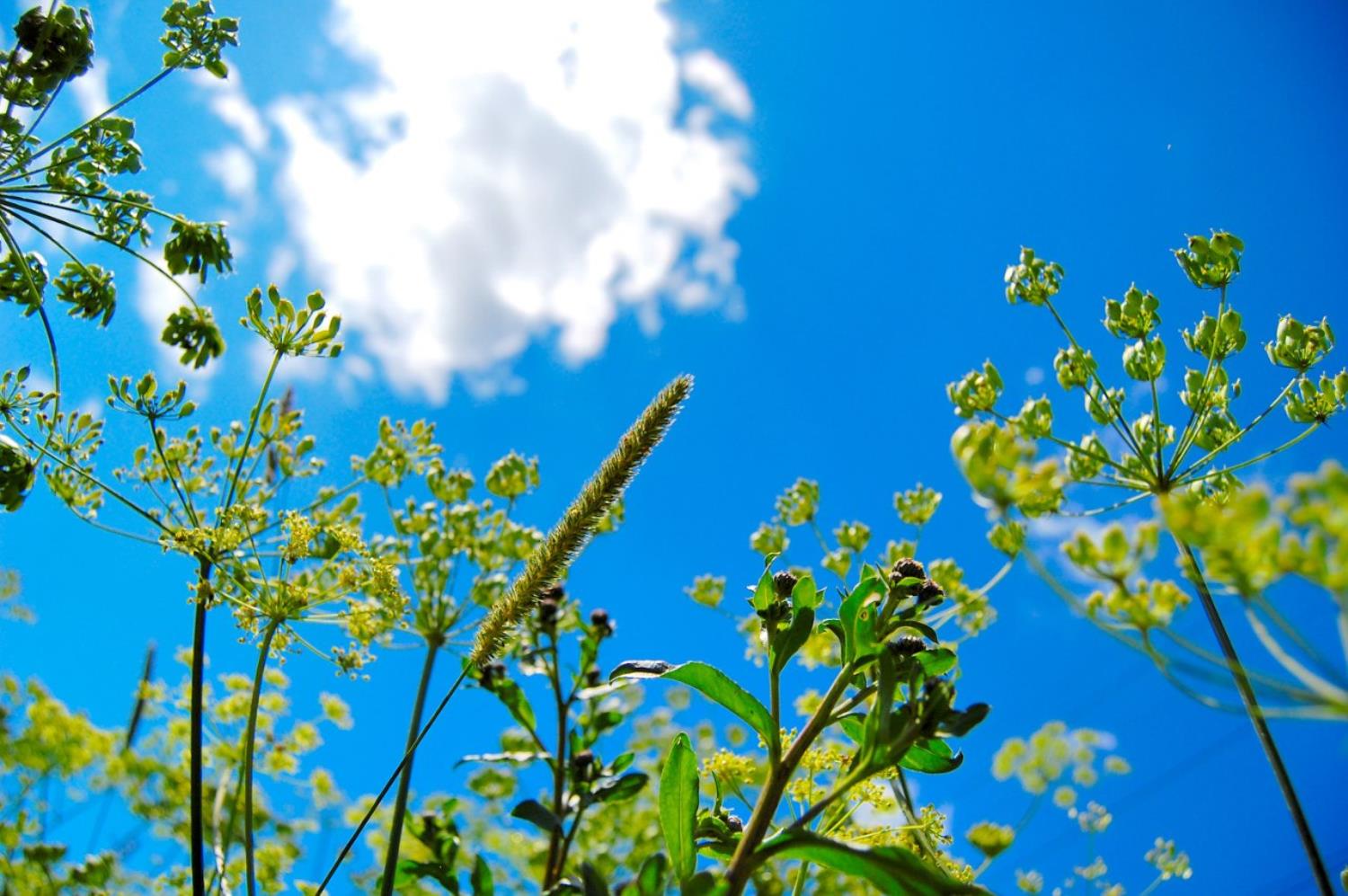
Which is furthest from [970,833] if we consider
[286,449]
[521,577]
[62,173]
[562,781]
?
[62,173]

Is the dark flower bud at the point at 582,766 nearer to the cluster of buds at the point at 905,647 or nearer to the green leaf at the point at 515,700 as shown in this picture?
the green leaf at the point at 515,700

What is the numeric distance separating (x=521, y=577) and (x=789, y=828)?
0.63 meters

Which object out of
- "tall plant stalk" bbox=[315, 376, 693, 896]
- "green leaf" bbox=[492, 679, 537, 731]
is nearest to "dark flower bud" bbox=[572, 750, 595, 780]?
"green leaf" bbox=[492, 679, 537, 731]

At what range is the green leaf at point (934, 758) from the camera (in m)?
1.55

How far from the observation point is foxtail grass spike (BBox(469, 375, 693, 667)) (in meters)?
1.46

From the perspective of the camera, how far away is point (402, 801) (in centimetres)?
226

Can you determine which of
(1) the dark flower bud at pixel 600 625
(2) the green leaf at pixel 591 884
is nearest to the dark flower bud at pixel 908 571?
(2) the green leaf at pixel 591 884

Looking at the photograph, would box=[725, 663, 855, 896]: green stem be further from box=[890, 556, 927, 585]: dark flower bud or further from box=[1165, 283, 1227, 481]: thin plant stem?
box=[1165, 283, 1227, 481]: thin plant stem

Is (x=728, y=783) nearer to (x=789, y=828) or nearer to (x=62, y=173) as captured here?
(x=789, y=828)

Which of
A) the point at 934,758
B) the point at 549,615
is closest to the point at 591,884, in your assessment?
the point at 934,758

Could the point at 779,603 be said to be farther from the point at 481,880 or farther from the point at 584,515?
the point at 481,880

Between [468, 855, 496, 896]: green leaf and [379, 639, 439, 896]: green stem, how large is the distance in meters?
0.19

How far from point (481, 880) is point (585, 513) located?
1070 mm

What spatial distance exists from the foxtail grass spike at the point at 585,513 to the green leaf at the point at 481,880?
766 mm
